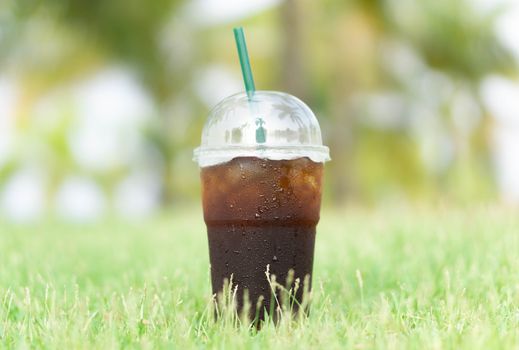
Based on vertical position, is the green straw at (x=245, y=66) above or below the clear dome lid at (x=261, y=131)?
above

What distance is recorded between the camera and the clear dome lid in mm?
3672

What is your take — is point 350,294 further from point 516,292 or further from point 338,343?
point 338,343

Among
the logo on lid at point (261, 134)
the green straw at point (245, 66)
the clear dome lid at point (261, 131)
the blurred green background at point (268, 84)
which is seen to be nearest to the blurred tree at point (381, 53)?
the blurred green background at point (268, 84)

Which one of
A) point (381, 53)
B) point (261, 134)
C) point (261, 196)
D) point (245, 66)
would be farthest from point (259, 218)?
point (381, 53)

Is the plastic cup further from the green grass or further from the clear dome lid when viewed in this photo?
the green grass

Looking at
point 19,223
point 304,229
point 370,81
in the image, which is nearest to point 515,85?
point 370,81

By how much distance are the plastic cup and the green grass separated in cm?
21

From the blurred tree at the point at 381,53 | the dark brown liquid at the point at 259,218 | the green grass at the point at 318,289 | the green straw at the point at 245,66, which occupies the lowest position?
the green grass at the point at 318,289

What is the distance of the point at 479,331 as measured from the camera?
11.1 ft

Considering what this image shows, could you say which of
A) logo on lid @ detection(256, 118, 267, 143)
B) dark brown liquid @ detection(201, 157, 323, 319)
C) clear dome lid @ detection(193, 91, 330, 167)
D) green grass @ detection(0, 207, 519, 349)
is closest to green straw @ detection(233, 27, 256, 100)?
clear dome lid @ detection(193, 91, 330, 167)

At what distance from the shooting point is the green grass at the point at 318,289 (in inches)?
133

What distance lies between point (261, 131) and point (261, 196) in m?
0.30

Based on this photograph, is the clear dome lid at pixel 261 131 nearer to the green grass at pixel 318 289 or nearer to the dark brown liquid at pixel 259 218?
the dark brown liquid at pixel 259 218

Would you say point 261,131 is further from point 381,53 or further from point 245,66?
point 381,53
